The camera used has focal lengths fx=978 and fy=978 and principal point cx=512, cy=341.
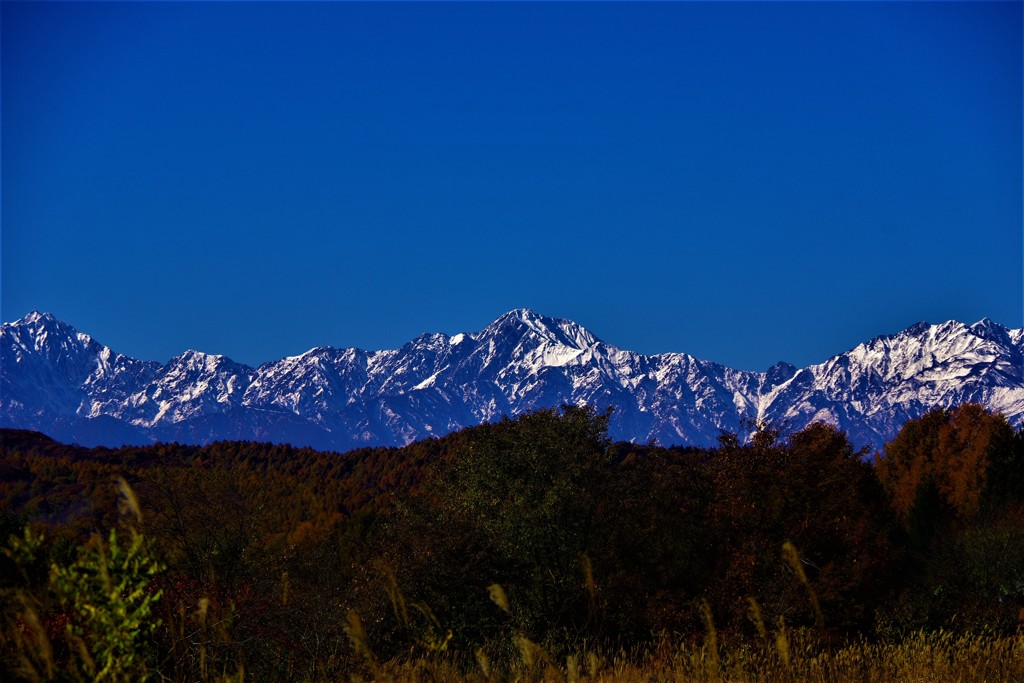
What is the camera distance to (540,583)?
95.5 feet

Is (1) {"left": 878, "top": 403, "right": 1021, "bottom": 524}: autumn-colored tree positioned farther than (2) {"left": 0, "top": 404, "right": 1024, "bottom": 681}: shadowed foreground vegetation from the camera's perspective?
Yes

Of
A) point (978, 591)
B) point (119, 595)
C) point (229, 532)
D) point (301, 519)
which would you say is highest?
point (301, 519)

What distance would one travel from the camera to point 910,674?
31.7 ft

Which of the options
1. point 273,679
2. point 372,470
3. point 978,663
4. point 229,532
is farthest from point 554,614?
point 372,470

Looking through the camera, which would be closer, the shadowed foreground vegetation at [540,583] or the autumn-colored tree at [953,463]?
the shadowed foreground vegetation at [540,583]

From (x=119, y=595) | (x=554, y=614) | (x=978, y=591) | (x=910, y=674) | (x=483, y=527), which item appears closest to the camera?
(x=119, y=595)

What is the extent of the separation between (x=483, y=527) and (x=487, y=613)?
459 cm

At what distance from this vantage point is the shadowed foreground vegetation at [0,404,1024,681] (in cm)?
729

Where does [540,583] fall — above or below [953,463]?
below

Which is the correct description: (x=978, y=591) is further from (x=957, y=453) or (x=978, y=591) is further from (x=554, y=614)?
(x=957, y=453)

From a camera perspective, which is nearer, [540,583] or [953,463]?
[540,583]

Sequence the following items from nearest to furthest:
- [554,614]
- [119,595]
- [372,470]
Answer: [119,595], [554,614], [372,470]

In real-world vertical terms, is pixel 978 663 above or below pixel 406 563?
below

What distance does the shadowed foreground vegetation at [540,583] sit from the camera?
7.29m
